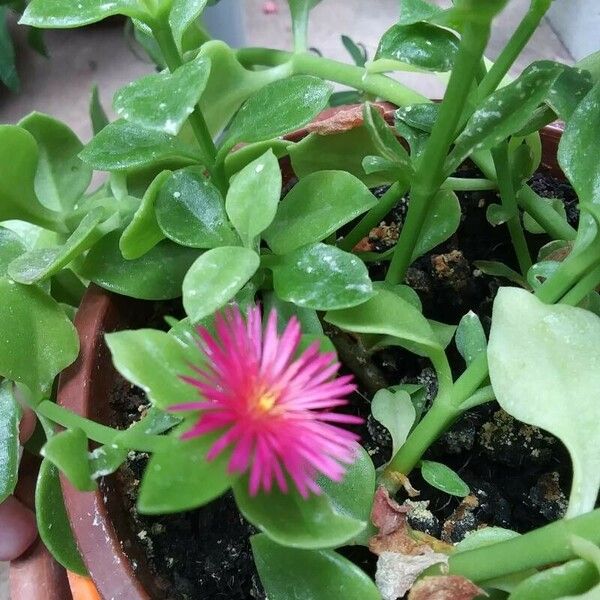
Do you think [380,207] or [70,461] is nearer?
[70,461]

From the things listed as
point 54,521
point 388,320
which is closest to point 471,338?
point 388,320

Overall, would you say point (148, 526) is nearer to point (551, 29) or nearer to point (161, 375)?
point (161, 375)

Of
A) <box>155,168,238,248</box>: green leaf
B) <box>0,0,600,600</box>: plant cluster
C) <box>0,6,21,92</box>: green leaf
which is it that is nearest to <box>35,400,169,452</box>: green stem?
<box>0,0,600,600</box>: plant cluster

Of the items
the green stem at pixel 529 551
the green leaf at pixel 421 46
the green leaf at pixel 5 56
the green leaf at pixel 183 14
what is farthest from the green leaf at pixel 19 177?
the green leaf at pixel 5 56

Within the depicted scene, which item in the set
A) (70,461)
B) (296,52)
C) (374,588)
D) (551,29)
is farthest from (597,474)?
(551,29)

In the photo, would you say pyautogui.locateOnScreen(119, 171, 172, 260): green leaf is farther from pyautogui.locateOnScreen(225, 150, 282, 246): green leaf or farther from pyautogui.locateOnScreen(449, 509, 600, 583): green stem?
pyautogui.locateOnScreen(449, 509, 600, 583): green stem
